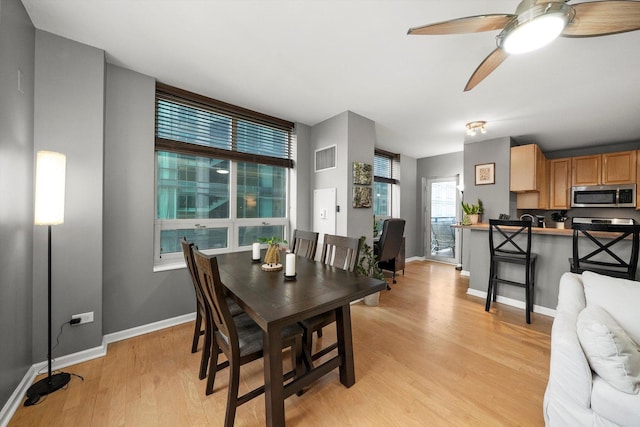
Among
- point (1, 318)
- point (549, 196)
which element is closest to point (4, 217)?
point (1, 318)

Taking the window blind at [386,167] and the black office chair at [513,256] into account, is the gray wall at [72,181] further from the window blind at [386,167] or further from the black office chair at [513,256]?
the window blind at [386,167]

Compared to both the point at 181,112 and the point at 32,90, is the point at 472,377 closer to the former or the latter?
the point at 181,112

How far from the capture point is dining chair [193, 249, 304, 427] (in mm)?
1320

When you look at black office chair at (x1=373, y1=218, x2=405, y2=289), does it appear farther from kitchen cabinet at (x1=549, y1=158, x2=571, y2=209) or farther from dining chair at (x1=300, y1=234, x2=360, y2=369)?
kitchen cabinet at (x1=549, y1=158, x2=571, y2=209)

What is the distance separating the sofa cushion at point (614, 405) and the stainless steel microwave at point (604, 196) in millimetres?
4683

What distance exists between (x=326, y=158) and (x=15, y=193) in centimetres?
295

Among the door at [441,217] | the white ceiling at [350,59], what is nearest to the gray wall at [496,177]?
the white ceiling at [350,59]

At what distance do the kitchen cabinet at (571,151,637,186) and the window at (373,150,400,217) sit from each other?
10.3ft

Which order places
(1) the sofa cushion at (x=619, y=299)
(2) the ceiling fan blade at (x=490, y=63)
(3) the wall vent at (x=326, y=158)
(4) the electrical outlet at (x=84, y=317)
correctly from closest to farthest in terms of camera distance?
(1) the sofa cushion at (x=619, y=299)
(2) the ceiling fan blade at (x=490, y=63)
(4) the electrical outlet at (x=84, y=317)
(3) the wall vent at (x=326, y=158)

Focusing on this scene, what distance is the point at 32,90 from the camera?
1811mm

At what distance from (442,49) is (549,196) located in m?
4.45

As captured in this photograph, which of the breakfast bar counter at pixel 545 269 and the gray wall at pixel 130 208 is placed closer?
the gray wall at pixel 130 208

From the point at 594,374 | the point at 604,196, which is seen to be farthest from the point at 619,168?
the point at 594,374

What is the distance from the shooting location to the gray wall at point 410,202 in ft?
18.9
